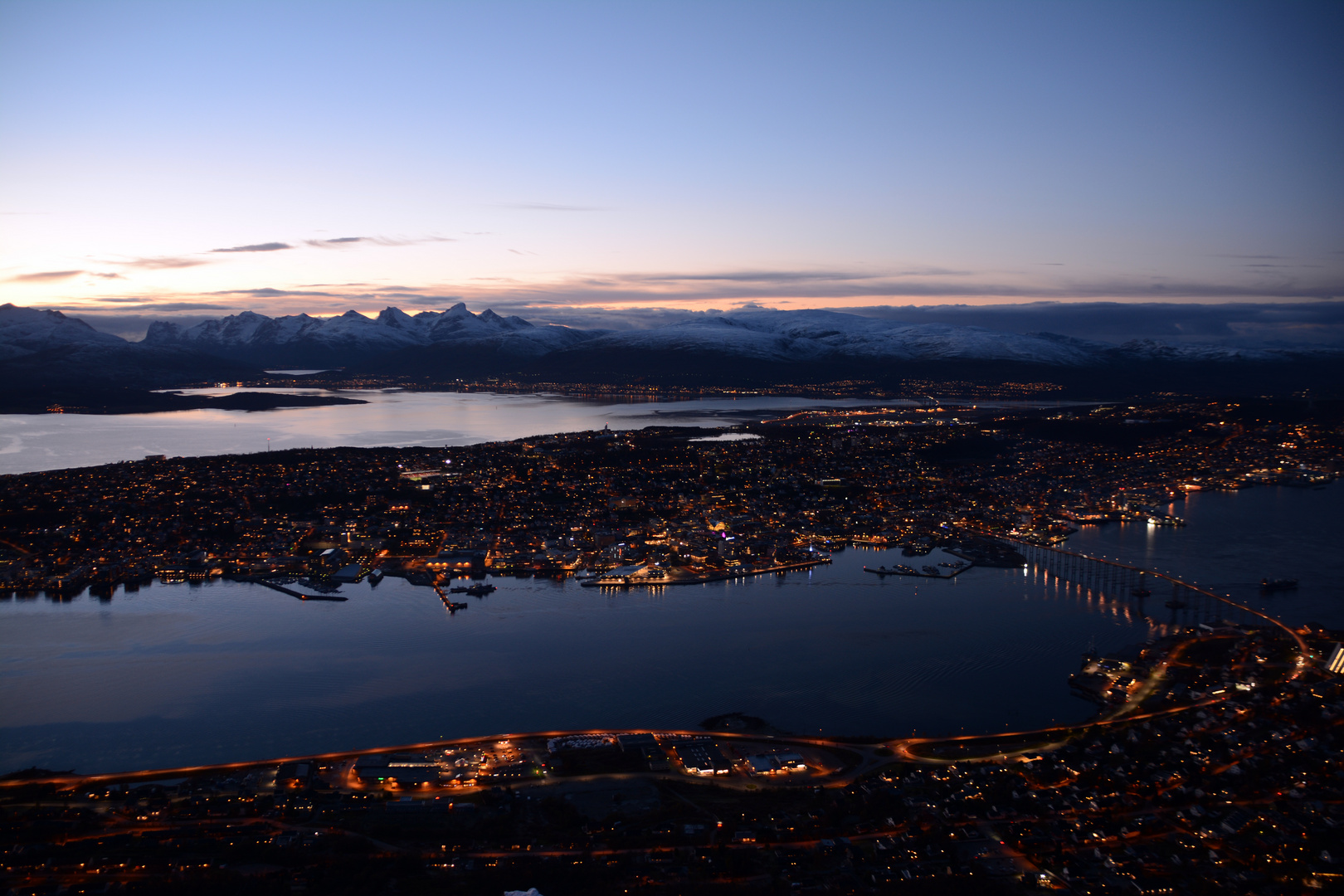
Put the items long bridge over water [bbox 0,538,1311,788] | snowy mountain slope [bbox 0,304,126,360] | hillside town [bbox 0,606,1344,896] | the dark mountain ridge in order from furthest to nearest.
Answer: snowy mountain slope [bbox 0,304,126,360] → the dark mountain ridge → long bridge over water [bbox 0,538,1311,788] → hillside town [bbox 0,606,1344,896]

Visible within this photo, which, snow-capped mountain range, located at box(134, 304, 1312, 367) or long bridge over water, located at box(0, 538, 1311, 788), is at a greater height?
snow-capped mountain range, located at box(134, 304, 1312, 367)

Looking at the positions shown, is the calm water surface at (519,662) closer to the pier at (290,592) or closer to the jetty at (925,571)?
the pier at (290,592)

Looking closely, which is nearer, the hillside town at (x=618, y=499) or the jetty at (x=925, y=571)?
the jetty at (x=925, y=571)

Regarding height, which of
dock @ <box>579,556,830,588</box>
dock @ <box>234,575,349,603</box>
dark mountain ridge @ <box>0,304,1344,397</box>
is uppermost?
dark mountain ridge @ <box>0,304,1344,397</box>

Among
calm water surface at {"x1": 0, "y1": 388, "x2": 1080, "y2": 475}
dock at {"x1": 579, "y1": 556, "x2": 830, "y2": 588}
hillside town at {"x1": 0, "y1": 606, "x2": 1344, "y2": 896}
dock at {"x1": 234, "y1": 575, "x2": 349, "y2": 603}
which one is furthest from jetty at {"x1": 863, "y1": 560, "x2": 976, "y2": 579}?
calm water surface at {"x1": 0, "y1": 388, "x2": 1080, "y2": 475}

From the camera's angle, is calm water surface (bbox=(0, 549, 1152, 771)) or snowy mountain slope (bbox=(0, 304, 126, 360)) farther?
snowy mountain slope (bbox=(0, 304, 126, 360))

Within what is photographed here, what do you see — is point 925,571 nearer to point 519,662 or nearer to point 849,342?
point 519,662

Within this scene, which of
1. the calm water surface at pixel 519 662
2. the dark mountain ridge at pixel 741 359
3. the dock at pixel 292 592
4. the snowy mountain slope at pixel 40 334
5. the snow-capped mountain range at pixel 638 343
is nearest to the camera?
the calm water surface at pixel 519 662

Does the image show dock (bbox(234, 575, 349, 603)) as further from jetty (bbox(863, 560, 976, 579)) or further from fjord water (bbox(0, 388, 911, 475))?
fjord water (bbox(0, 388, 911, 475))

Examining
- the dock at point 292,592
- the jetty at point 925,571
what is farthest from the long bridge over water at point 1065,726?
the dock at point 292,592
